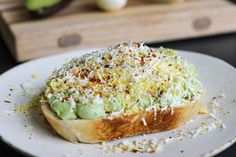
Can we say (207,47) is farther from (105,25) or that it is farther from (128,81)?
(128,81)

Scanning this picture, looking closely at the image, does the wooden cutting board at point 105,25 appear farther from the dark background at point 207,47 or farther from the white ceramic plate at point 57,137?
the white ceramic plate at point 57,137

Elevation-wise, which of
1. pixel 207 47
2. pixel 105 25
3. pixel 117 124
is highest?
pixel 117 124

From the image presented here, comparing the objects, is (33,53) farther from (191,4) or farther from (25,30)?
(191,4)

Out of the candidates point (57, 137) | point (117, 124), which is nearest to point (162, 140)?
point (117, 124)

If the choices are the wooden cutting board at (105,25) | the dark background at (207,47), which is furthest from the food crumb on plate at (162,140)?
the wooden cutting board at (105,25)

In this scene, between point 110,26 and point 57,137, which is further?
point 110,26

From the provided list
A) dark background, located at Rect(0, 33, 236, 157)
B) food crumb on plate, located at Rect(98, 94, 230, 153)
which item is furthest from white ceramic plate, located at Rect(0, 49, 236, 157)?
dark background, located at Rect(0, 33, 236, 157)
